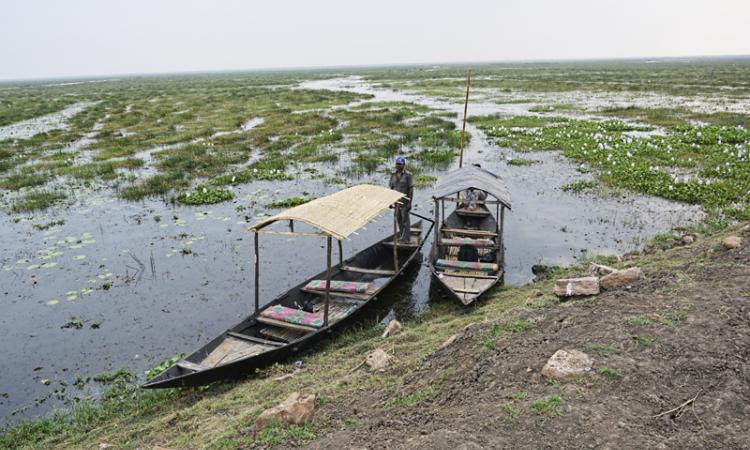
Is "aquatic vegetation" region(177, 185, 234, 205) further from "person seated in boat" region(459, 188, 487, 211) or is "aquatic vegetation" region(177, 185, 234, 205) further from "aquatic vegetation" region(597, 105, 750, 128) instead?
"aquatic vegetation" region(597, 105, 750, 128)

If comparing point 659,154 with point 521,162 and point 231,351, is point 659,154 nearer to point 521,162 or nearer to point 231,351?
point 521,162

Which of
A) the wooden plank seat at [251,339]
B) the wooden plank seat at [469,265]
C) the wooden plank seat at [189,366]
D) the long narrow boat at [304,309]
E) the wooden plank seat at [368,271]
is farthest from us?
the wooden plank seat at [368,271]

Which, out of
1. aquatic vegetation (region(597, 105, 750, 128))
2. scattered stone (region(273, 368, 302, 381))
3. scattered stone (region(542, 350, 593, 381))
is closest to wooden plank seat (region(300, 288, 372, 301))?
scattered stone (region(273, 368, 302, 381))

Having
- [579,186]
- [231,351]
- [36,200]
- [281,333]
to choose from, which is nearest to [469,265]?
[281,333]

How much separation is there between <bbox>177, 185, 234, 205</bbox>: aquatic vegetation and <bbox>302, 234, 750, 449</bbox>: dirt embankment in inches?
564

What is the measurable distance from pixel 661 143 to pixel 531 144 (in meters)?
6.47

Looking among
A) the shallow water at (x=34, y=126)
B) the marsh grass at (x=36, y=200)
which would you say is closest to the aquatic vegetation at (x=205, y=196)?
the marsh grass at (x=36, y=200)

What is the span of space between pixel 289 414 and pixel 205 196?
1524cm

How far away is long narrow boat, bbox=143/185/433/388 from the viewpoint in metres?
8.03

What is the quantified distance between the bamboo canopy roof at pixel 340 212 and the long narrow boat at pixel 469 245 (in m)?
2.01

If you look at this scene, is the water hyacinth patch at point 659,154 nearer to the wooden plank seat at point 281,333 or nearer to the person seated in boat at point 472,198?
the person seated in boat at point 472,198

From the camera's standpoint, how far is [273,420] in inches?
222

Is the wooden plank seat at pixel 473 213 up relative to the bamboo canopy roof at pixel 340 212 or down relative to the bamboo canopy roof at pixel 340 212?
down

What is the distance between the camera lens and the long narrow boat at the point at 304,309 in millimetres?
8031
